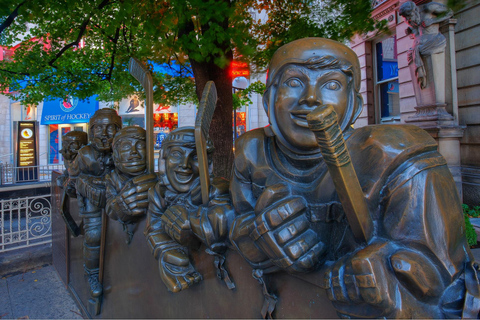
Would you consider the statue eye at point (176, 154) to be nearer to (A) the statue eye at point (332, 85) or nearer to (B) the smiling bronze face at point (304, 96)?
(B) the smiling bronze face at point (304, 96)

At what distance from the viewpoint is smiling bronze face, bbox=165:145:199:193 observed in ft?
6.55

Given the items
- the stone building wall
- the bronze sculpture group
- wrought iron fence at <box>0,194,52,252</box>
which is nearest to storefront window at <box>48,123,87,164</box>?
wrought iron fence at <box>0,194,52,252</box>

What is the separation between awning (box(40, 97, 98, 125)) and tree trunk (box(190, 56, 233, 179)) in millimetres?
14571

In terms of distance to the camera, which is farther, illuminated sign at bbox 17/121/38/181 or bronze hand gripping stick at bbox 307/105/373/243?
illuminated sign at bbox 17/121/38/181

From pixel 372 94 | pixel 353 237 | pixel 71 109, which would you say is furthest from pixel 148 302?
pixel 71 109

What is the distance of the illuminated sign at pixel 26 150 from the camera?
450 inches

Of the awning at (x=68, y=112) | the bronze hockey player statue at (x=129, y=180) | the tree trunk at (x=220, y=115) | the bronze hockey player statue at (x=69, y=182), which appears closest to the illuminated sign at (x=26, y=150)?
the awning at (x=68, y=112)

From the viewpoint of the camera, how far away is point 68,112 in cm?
1783

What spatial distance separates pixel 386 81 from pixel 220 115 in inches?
277

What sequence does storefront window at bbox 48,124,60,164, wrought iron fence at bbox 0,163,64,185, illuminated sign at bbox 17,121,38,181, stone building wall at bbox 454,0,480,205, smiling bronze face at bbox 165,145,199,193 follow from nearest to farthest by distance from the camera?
smiling bronze face at bbox 165,145,199,193, stone building wall at bbox 454,0,480,205, wrought iron fence at bbox 0,163,64,185, illuminated sign at bbox 17,121,38,181, storefront window at bbox 48,124,60,164

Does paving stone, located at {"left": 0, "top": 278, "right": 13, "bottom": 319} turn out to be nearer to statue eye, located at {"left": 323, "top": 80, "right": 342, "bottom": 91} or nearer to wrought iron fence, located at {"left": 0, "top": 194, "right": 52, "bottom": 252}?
wrought iron fence, located at {"left": 0, "top": 194, "right": 52, "bottom": 252}

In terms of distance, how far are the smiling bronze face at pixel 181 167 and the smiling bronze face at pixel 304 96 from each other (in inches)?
32.7

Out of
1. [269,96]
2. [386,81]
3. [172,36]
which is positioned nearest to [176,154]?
[269,96]

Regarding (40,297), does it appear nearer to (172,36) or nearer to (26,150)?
(172,36)
